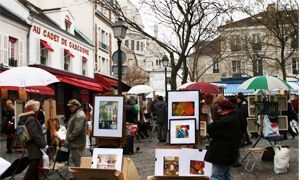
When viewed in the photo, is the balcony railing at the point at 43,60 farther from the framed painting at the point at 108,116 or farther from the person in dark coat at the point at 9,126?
the framed painting at the point at 108,116

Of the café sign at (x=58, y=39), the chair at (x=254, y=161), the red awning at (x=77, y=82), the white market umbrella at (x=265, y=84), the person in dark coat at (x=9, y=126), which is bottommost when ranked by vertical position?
the chair at (x=254, y=161)

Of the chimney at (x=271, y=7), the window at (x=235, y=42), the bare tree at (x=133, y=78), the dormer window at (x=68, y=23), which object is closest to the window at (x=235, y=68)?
the window at (x=235, y=42)

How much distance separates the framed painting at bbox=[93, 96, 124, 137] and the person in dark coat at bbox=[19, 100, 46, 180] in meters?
1.14

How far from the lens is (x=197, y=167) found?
762 cm

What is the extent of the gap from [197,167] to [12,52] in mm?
16756

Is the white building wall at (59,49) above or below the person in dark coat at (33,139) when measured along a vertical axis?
above

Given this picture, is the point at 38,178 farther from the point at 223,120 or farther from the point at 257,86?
the point at 257,86

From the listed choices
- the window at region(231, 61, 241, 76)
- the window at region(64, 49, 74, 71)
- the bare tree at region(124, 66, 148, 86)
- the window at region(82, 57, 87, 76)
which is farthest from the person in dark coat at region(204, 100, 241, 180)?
the bare tree at region(124, 66, 148, 86)

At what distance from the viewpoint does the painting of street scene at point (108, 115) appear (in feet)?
27.8

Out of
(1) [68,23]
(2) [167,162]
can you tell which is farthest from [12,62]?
(2) [167,162]

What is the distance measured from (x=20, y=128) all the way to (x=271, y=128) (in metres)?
6.26

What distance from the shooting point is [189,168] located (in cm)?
766

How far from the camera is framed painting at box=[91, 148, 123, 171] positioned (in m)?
7.99

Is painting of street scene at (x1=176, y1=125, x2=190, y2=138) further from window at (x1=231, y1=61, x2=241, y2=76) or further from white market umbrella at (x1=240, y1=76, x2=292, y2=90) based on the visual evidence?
window at (x1=231, y1=61, x2=241, y2=76)
